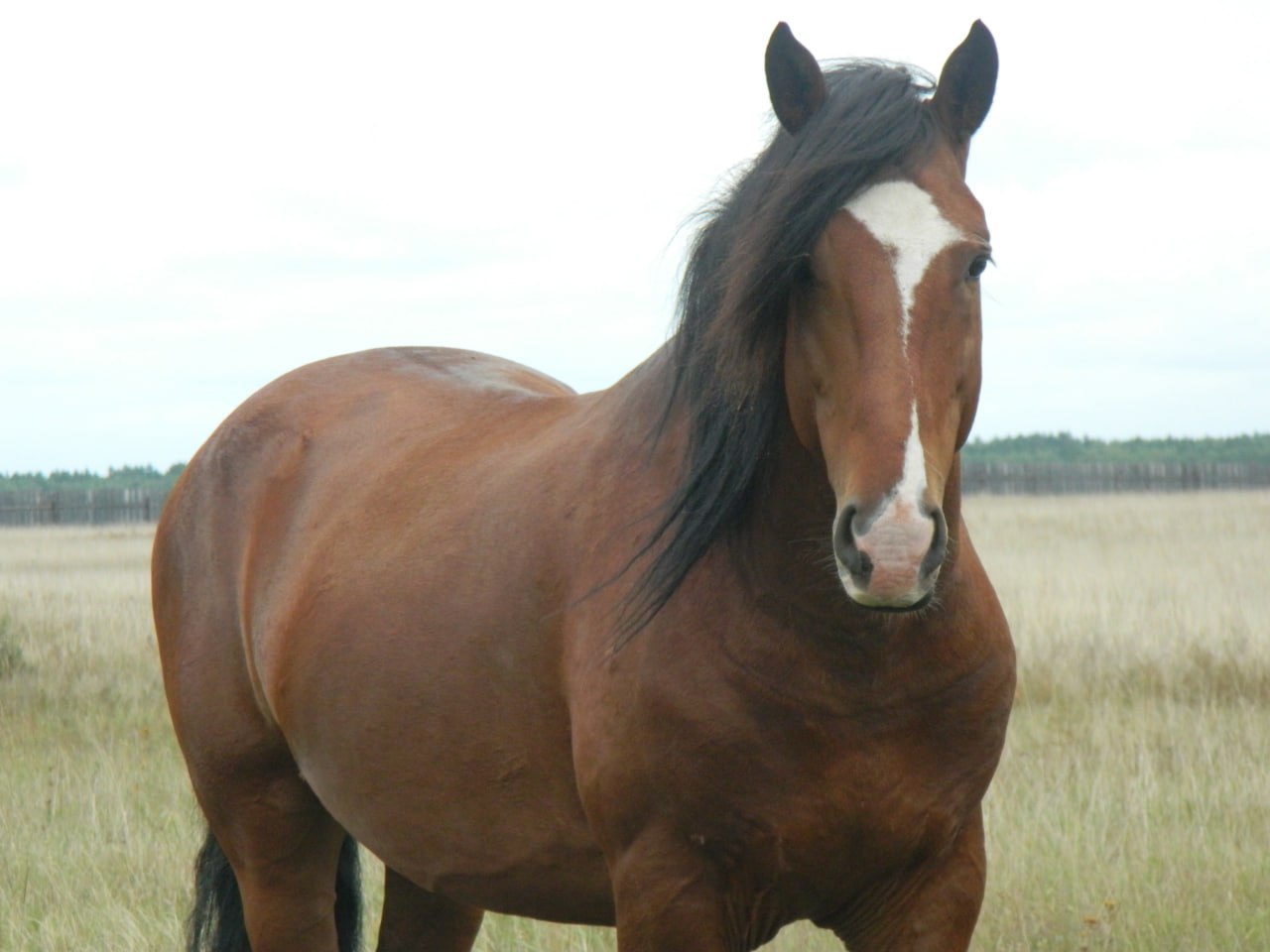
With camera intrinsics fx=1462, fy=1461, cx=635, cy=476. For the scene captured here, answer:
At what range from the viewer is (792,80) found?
95.6 inches

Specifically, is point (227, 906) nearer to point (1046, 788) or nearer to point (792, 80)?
point (792, 80)

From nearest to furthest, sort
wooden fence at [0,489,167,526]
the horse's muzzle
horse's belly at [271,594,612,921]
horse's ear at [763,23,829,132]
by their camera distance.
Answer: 1. the horse's muzzle
2. horse's ear at [763,23,829,132]
3. horse's belly at [271,594,612,921]
4. wooden fence at [0,489,167,526]

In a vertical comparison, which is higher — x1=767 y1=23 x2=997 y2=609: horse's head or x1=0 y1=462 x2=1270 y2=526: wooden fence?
x1=767 y1=23 x2=997 y2=609: horse's head

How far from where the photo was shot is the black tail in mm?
4047

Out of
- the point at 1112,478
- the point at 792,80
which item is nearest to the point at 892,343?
the point at 792,80

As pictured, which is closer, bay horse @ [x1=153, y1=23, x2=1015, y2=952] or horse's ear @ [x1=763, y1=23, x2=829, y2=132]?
bay horse @ [x1=153, y1=23, x2=1015, y2=952]

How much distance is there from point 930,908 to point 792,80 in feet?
4.77

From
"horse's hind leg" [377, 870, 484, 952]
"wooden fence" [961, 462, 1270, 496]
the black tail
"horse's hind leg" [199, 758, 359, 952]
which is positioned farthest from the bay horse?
"wooden fence" [961, 462, 1270, 496]

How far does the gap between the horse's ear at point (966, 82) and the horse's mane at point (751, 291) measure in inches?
1.8

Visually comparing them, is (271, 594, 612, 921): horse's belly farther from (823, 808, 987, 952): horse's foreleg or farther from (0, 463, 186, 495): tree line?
(0, 463, 186, 495): tree line

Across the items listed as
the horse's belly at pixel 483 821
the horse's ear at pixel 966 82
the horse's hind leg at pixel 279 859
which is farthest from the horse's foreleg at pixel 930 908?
the horse's hind leg at pixel 279 859

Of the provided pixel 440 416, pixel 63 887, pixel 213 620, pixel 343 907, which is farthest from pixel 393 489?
pixel 63 887

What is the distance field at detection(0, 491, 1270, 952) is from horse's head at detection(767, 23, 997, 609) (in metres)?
2.60

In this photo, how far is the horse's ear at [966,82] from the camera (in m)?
2.43
